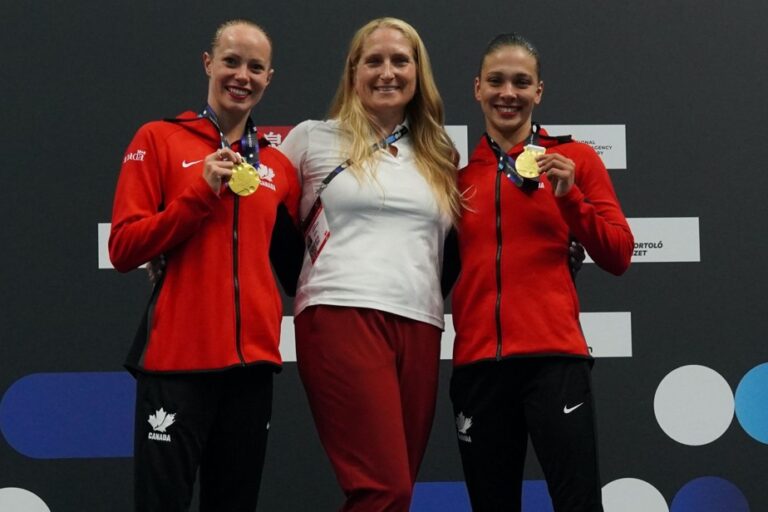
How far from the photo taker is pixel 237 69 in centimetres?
241

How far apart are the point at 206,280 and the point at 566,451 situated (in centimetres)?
99

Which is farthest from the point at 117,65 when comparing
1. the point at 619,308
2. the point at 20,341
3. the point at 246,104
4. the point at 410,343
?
the point at 619,308

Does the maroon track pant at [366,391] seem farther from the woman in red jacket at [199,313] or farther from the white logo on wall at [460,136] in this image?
the white logo on wall at [460,136]

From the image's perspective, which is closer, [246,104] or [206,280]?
[206,280]

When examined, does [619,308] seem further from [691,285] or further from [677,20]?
[677,20]

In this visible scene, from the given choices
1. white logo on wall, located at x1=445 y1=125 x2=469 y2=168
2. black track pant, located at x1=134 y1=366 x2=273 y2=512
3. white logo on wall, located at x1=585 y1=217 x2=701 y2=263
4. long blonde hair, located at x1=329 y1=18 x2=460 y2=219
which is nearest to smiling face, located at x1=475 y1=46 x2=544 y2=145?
long blonde hair, located at x1=329 y1=18 x2=460 y2=219

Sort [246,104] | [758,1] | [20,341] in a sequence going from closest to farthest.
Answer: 1. [246,104]
2. [20,341]
3. [758,1]

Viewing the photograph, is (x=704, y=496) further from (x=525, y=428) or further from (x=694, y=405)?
→ (x=525, y=428)

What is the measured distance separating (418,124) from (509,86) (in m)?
0.27

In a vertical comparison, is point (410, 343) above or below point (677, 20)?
below

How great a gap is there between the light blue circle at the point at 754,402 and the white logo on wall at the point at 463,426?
1670 mm

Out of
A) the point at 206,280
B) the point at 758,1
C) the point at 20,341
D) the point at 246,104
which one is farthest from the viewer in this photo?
the point at 758,1

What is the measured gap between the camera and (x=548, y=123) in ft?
11.9

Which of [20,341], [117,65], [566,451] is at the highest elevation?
[117,65]
